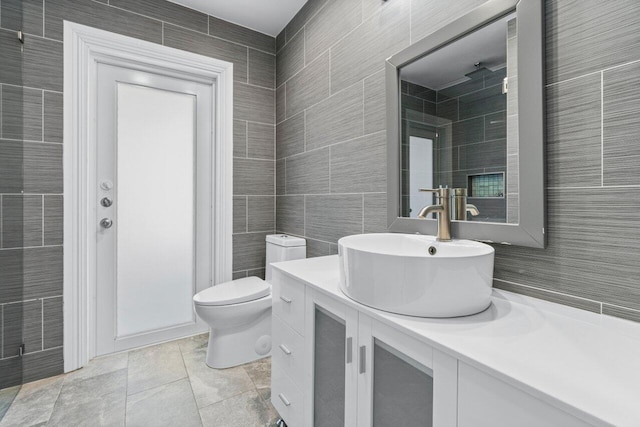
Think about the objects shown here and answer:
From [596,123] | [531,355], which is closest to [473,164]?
[596,123]

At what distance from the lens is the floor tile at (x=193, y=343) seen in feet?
6.83

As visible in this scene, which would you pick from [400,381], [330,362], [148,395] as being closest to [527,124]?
[400,381]

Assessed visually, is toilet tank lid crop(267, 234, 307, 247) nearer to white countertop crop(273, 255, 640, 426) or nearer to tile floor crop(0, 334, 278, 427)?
tile floor crop(0, 334, 278, 427)

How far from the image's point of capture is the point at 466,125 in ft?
3.73

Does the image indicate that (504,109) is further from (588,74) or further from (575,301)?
(575,301)

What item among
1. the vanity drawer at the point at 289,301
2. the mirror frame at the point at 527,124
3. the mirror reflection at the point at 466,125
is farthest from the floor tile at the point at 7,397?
the mirror frame at the point at 527,124

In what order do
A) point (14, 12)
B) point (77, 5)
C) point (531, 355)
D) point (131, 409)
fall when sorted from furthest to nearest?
1. point (77, 5)
2. point (14, 12)
3. point (131, 409)
4. point (531, 355)

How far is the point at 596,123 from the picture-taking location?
789 millimetres

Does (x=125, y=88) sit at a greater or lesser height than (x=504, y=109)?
greater

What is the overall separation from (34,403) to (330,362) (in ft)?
5.36

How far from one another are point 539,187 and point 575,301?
33cm

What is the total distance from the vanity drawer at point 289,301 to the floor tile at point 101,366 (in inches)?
49.3

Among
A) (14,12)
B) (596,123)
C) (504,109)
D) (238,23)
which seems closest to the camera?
(596,123)

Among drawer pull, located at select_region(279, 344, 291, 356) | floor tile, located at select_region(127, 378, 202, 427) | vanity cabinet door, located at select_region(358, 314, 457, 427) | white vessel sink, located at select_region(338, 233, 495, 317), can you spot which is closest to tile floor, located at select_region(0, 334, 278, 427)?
floor tile, located at select_region(127, 378, 202, 427)
